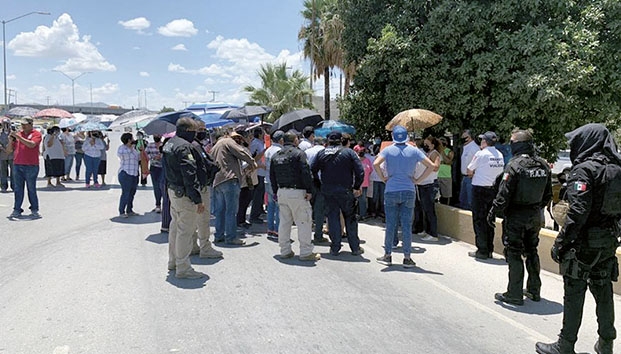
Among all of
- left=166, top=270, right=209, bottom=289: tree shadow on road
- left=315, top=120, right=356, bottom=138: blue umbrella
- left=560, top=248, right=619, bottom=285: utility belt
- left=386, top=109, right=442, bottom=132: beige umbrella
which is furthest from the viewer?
left=315, top=120, right=356, bottom=138: blue umbrella

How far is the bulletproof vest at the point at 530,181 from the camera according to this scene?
5.30 meters

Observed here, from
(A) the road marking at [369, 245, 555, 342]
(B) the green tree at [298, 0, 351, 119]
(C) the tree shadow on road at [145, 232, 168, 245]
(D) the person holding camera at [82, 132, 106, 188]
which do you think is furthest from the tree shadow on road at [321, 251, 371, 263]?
(B) the green tree at [298, 0, 351, 119]

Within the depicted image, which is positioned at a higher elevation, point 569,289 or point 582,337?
point 569,289

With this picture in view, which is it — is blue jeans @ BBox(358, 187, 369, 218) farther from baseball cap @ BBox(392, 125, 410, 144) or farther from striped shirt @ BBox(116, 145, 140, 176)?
striped shirt @ BBox(116, 145, 140, 176)

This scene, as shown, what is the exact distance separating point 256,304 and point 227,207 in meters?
2.81

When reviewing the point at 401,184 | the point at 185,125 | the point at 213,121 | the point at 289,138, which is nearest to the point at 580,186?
the point at 401,184

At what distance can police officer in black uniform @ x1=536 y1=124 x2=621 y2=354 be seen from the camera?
12.8 ft

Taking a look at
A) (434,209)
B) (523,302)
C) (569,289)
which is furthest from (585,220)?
(434,209)

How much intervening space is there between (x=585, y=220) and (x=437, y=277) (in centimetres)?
277

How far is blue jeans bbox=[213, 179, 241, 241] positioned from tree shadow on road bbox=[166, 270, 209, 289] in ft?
5.66

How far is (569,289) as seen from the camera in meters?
4.10

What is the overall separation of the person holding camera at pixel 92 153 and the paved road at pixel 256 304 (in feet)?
22.0

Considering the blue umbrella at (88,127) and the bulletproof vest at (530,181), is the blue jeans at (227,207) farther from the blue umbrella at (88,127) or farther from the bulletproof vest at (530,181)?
the blue umbrella at (88,127)

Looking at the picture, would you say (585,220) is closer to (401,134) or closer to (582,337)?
(582,337)
